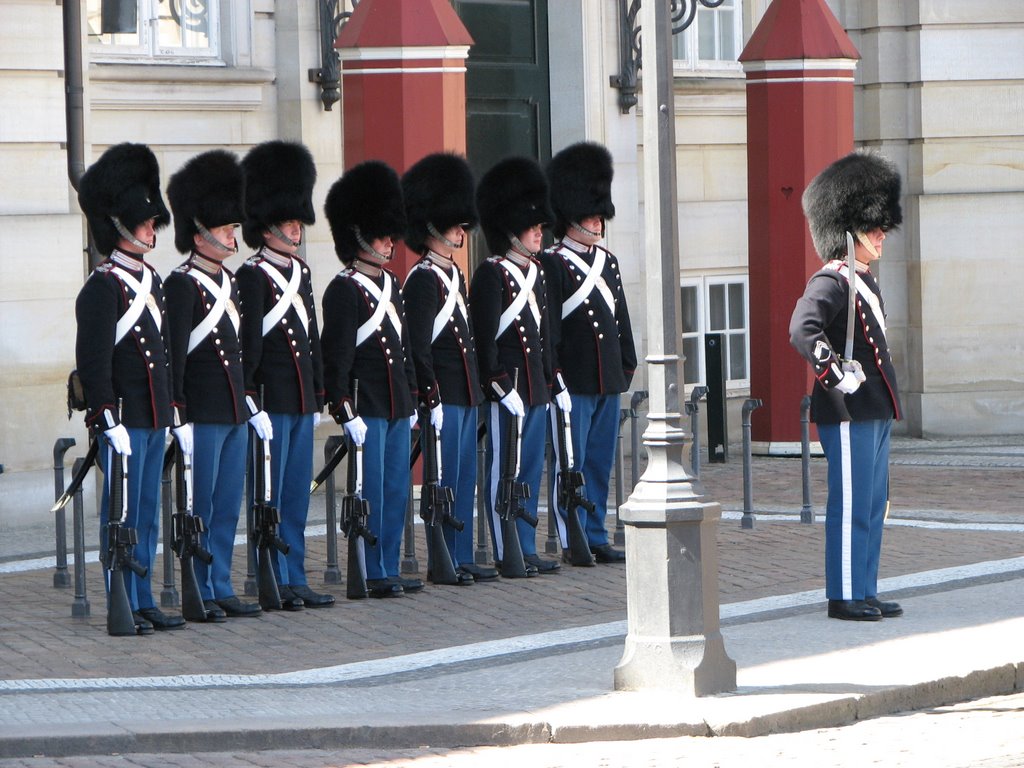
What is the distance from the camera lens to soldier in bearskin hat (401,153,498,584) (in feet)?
33.7

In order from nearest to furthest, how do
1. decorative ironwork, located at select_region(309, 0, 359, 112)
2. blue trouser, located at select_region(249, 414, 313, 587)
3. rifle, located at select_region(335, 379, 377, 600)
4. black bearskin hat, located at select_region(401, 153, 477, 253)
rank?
blue trouser, located at select_region(249, 414, 313, 587) < rifle, located at select_region(335, 379, 377, 600) < black bearskin hat, located at select_region(401, 153, 477, 253) < decorative ironwork, located at select_region(309, 0, 359, 112)

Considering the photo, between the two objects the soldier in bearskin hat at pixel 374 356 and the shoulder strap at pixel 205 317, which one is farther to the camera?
the soldier in bearskin hat at pixel 374 356

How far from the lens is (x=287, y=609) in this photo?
9.74 metres

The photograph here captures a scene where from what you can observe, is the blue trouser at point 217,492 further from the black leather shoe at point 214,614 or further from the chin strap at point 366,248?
the chin strap at point 366,248

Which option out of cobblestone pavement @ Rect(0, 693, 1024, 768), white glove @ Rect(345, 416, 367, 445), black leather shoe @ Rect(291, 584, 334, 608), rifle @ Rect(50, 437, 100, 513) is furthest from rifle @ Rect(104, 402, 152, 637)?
cobblestone pavement @ Rect(0, 693, 1024, 768)

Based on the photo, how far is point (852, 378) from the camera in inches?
355

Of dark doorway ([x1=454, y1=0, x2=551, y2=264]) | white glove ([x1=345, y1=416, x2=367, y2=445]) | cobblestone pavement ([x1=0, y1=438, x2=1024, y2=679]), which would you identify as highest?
dark doorway ([x1=454, y1=0, x2=551, y2=264])

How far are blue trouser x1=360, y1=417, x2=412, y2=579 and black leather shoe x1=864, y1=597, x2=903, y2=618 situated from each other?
2276 millimetres

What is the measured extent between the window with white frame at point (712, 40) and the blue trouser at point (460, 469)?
25.1ft

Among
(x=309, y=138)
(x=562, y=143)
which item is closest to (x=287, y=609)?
(x=309, y=138)

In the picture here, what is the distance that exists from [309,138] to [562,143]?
2.60 m

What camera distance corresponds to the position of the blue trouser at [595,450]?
11.0 metres

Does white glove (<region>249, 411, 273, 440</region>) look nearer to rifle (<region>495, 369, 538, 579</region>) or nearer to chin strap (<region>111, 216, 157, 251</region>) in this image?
chin strap (<region>111, 216, 157, 251</region>)

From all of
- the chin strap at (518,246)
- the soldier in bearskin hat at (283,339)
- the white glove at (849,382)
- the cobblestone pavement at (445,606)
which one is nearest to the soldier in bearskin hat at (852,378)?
the white glove at (849,382)
